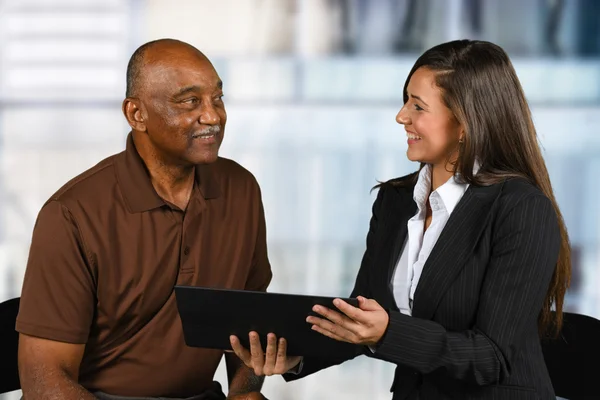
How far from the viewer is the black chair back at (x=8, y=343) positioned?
2.15 meters

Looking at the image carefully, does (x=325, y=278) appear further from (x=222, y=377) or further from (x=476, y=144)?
(x=476, y=144)

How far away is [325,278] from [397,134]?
0.67 meters

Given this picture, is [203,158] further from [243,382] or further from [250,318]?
[243,382]

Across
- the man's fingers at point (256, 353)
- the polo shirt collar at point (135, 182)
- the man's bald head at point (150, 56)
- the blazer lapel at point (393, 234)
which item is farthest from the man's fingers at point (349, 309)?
the man's bald head at point (150, 56)

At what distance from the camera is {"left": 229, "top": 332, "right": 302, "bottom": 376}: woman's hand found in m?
1.87

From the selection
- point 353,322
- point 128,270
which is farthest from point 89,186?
point 353,322

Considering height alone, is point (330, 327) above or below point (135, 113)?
below

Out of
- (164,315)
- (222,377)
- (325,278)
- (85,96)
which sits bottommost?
→ (222,377)

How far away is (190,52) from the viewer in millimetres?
2039

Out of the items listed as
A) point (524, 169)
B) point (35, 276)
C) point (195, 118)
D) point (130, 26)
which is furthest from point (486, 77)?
point (130, 26)

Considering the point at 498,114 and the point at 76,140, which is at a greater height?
the point at 498,114

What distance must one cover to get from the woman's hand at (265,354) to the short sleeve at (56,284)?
334 millimetres

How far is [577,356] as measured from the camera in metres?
2.24

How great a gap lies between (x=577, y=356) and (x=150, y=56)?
121 cm
